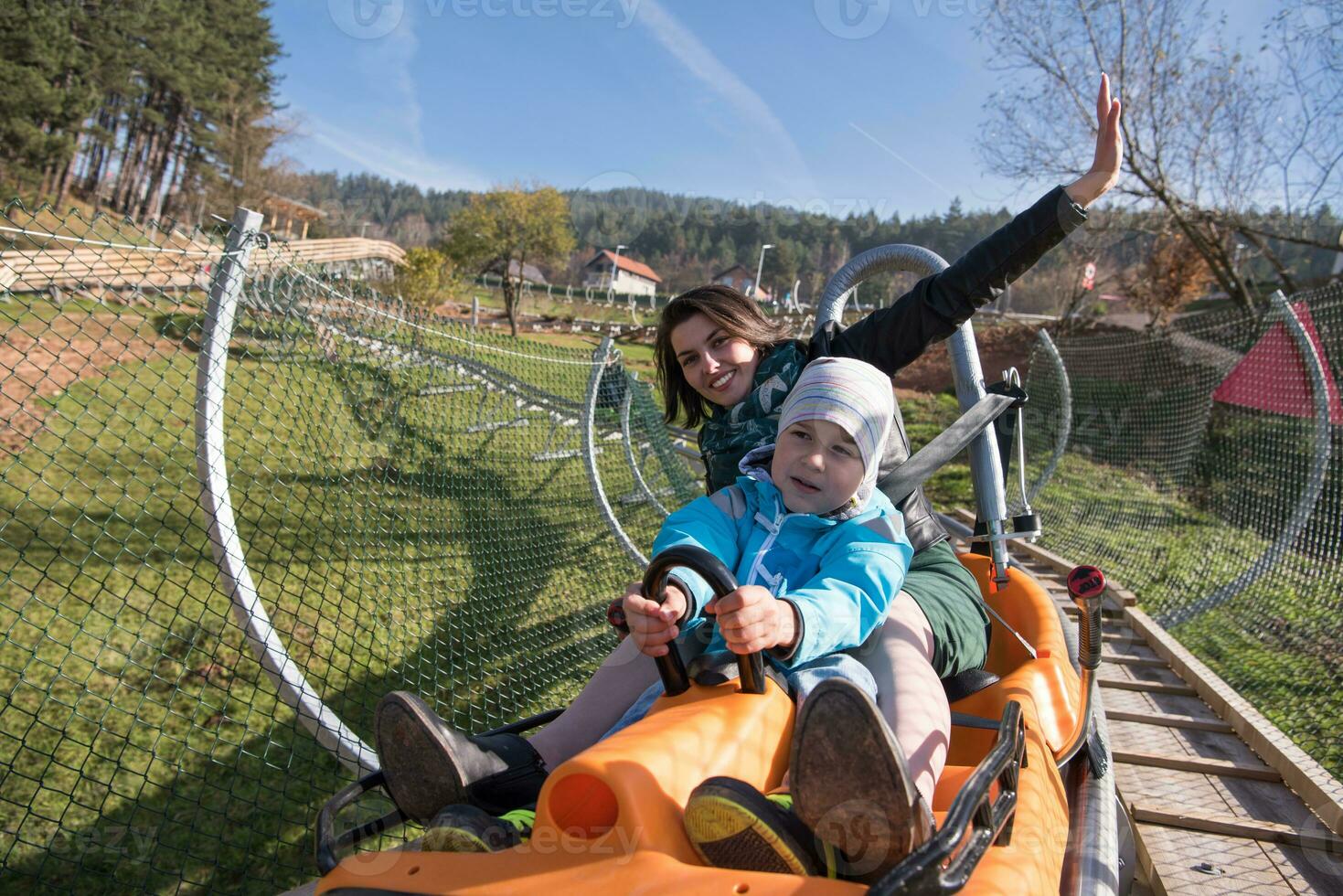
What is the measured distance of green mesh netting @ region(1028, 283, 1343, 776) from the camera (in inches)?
179

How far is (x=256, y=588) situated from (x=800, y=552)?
2108mm

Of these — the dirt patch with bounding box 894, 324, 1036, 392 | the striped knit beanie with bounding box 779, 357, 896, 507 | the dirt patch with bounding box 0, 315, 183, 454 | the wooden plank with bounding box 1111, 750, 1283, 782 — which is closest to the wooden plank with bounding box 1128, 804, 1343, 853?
the wooden plank with bounding box 1111, 750, 1283, 782

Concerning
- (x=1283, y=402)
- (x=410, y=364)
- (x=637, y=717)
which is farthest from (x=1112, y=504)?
(x=637, y=717)

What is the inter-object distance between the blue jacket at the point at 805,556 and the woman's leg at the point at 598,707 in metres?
0.25

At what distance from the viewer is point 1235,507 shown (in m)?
5.95

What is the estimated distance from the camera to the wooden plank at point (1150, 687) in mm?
3865

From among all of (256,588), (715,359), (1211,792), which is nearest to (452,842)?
(715,359)

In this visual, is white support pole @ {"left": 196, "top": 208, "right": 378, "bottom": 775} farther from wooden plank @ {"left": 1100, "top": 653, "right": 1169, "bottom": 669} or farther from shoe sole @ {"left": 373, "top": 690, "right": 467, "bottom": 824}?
wooden plank @ {"left": 1100, "top": 653, "right": 1169, "bottom": 669}

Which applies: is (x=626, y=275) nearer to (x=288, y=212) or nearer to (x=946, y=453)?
(x=288, y=212)

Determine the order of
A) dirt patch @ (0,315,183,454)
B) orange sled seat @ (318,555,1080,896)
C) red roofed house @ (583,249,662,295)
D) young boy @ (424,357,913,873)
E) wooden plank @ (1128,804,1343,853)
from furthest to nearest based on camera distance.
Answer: red roofed house @ (583,249,662,295)
dirt patch @ (0,315,183,454)
wooden plank @ (1128,804,1343,853)
young boy @ (424,357,913,873)
orange sled seat @ (318,555,1080,896)

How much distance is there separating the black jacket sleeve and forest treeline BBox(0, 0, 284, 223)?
24.1 metres

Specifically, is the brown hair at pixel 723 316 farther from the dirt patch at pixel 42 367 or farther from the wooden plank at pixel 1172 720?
the dirt patch at pixel 42 367

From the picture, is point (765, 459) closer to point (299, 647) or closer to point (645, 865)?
point (645, 865)

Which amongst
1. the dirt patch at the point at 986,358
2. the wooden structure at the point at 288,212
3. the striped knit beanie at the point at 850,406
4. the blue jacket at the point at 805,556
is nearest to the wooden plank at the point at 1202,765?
the blue jacket at the point at 805,556
